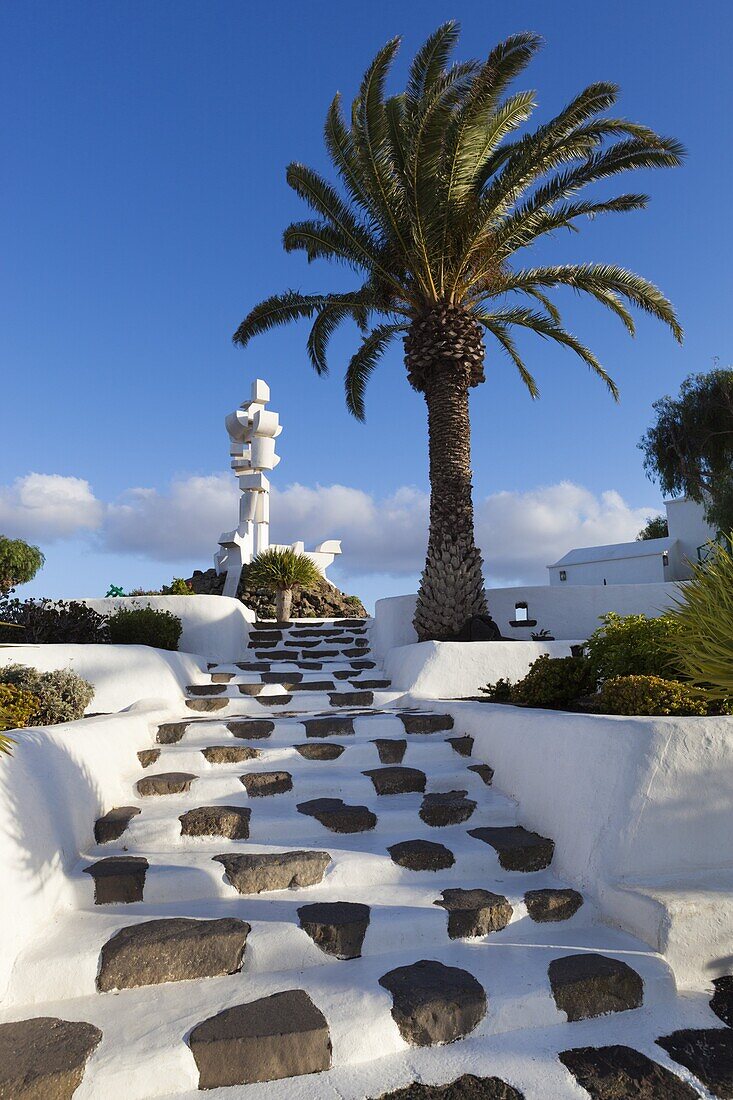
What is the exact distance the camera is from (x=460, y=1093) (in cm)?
227

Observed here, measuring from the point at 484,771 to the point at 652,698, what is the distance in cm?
129

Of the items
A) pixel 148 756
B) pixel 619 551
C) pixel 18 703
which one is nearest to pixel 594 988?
pixel 148 756

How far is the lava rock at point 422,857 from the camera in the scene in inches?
143

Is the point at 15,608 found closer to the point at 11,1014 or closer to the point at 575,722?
the point at 11,1014

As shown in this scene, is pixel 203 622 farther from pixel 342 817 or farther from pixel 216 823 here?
pixel 342 817

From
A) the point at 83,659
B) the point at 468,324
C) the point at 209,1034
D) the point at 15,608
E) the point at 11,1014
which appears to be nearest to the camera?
the point at 209,1034

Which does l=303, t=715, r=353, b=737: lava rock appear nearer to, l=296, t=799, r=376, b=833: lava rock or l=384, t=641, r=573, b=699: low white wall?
l=296, t=799, r=376, b=833: lava rock

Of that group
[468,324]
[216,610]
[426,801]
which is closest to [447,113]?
[468,324]

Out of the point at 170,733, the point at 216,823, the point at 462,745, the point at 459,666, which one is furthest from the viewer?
the point at 459,666

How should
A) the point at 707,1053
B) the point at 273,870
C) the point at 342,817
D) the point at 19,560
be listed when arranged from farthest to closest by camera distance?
the point at 19,560 < the point at 342,817 < the point at 273,870 < the point at 707,1053

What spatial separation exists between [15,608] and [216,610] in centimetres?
264

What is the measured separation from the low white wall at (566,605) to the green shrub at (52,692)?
507 centimetres

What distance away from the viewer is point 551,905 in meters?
3.33

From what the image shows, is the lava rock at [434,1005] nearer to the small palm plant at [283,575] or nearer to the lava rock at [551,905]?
the lava rock at [551,905]
